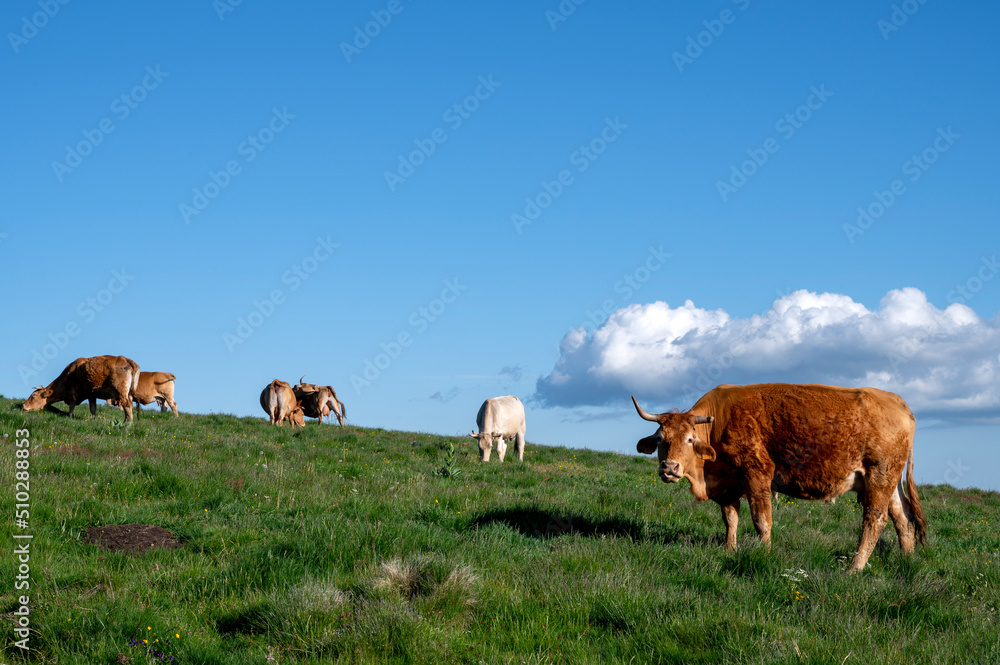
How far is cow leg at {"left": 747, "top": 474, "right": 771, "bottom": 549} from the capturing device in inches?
340

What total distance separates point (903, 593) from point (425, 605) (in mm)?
4183

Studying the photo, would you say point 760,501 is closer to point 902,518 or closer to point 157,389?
point 902,518

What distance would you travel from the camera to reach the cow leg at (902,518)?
9117mm

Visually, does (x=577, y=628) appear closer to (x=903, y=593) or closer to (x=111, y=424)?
(x=903, y=593)

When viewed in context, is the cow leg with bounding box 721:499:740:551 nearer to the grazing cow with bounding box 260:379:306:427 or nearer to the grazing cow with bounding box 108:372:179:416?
the grazing cow with bounding box 260:379:306:427

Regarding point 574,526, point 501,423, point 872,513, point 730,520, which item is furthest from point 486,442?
point 872,513

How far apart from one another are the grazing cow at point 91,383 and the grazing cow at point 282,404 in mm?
7317

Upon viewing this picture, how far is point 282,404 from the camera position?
3038cm

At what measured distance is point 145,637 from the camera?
A: 18.4ft

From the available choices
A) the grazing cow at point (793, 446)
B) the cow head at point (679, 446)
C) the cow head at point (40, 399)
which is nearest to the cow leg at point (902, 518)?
the grazing cow at point (793, 446)

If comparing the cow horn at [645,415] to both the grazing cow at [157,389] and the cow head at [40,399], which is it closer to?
the cow head at [40,399]

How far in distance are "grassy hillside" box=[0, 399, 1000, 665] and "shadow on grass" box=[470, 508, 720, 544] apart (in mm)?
55

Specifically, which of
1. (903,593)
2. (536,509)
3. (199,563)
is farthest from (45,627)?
(903,593)

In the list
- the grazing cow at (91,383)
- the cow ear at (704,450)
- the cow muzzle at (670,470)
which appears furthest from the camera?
the grazing cow at (91,383)
